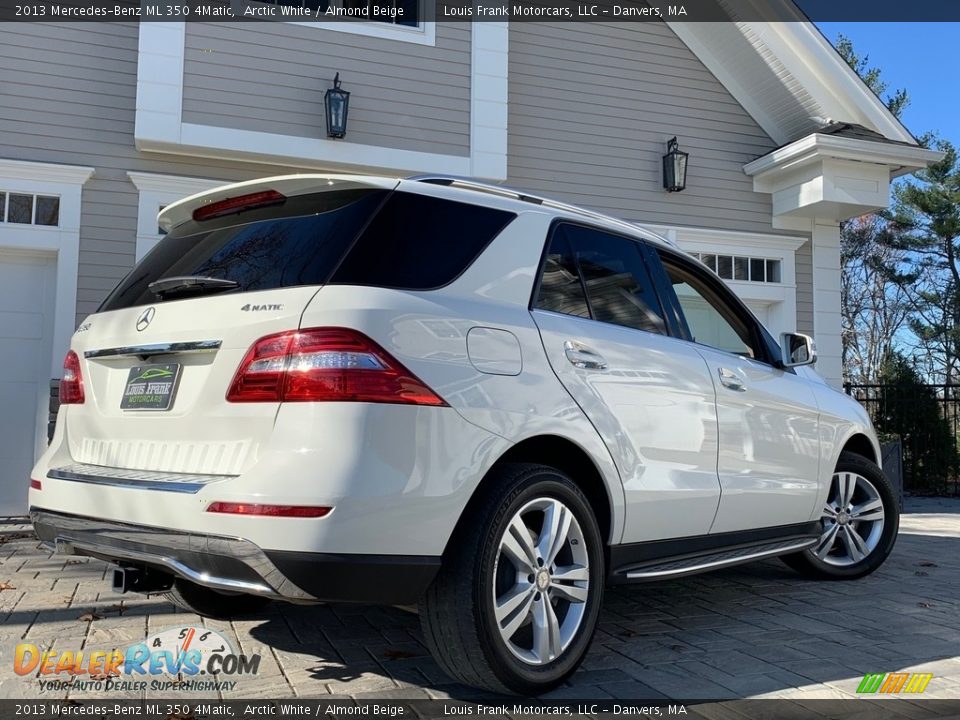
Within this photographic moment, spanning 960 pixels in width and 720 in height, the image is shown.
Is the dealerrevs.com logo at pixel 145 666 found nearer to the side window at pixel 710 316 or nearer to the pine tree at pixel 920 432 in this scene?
the side window at pixel 710 316

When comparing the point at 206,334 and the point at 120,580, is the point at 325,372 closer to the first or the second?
the point at 206,334

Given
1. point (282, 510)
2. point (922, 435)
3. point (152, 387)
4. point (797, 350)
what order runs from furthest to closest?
point (922, 435) → point (797, 350) → point (152, 387) → point (282, 510)

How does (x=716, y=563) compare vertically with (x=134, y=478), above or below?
below

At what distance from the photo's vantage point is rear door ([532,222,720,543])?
331cm

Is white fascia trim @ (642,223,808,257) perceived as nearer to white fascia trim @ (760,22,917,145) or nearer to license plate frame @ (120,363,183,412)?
white fascia trim @ (760,22,917,145)

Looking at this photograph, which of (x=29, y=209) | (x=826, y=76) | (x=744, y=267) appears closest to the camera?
(x=29, y=209)

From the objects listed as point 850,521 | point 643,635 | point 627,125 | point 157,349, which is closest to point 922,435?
point 627,125

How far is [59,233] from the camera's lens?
24.7ft

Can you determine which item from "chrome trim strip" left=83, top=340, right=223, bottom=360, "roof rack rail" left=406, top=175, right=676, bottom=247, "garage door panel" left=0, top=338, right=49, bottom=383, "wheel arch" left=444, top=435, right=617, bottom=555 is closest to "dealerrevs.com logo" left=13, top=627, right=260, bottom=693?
"chrome trim strip" left=83, top=340, right=223, bottom=360

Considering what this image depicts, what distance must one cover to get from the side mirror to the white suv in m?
0.94

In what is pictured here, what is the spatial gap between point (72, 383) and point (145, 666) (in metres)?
1.10

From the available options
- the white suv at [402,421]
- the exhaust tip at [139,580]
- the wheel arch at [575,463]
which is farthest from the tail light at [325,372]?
the exhaust tip at [139,580]

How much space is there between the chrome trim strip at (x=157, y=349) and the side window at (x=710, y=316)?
2.36m

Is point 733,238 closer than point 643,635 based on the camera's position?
No
